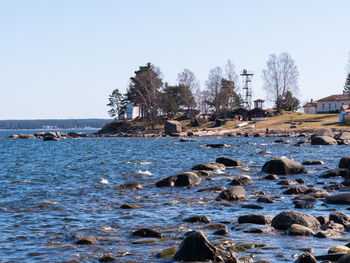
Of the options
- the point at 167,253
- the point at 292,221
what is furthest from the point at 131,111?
the point at 167,253

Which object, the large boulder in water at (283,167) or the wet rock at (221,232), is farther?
the large boulder in water at (283,167)

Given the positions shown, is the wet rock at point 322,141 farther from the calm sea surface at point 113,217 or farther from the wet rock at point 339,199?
the wet rock at point 339,199

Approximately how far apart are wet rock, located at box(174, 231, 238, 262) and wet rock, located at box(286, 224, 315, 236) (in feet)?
9.97

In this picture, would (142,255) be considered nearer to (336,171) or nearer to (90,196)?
(90,196)

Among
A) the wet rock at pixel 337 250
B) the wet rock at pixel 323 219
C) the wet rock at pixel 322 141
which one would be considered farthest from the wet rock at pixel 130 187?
the wet rock at pixel 322 141

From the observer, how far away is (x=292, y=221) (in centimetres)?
1352

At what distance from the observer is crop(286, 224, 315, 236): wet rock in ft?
41.3

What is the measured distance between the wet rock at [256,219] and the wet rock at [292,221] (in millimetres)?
471

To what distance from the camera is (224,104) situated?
363 feet

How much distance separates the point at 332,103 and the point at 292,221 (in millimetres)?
97555

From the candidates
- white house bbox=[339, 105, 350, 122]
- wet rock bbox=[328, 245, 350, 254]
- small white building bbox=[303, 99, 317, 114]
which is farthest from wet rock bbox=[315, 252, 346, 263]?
small white building bbox=[303, 99, 317, 114]

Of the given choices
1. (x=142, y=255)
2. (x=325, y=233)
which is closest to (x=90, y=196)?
(x=142, y=255)

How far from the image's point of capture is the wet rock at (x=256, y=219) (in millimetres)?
14188

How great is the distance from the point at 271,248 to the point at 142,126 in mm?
100891
